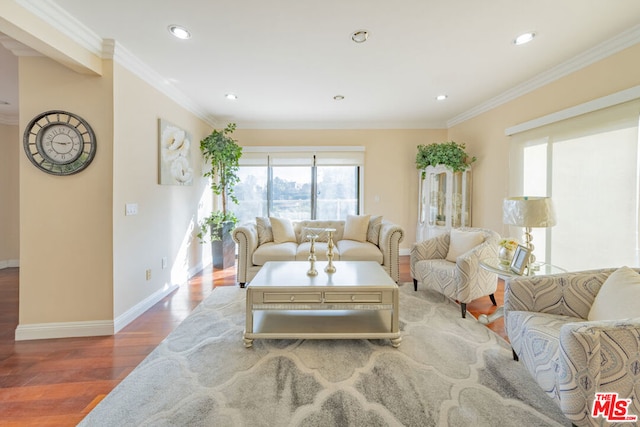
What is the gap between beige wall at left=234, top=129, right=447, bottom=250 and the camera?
495 cm

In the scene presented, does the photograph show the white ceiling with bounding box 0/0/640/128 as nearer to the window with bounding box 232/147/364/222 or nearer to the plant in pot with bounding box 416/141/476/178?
the plant in pot with bounding box 416/141/476/178

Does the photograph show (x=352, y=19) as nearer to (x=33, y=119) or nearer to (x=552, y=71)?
(x=552, y=71)

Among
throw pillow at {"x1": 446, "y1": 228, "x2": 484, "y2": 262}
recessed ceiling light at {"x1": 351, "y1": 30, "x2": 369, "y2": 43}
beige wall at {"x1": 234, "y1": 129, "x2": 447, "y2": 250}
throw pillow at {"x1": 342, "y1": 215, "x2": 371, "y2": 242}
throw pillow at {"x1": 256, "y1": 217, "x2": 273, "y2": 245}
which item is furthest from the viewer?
beige wall at {"x1": 234, "y1": 129, "x2": 447, "y2": 250}

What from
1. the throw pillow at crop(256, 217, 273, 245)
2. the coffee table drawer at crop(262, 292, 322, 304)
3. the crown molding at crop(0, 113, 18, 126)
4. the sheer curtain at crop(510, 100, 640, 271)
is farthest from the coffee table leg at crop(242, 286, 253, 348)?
the crown molding at crop(0, 113, 18, 126)

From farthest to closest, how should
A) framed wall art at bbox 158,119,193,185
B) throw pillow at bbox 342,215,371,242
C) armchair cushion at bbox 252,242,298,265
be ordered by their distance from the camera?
throw pillow at bbox 342,215,371,242, armchair cushion at bbox 252,242,298,265, framed wall art at bbox 158,119,193,185

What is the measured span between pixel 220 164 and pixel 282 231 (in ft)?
5.40

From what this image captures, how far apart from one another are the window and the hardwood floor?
2.45m

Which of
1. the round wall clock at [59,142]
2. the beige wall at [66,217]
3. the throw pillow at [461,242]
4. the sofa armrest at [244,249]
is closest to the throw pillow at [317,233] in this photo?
the sofa armrest at [244,249]

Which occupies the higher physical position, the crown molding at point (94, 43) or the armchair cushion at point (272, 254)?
the crown molding at point (94, 43)

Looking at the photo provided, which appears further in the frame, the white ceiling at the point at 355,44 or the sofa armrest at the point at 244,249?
the sofa armrest at the point at 244,249

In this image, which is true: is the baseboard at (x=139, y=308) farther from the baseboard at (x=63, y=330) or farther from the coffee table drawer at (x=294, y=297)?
the coffee table drawer at (x=294, y=297)

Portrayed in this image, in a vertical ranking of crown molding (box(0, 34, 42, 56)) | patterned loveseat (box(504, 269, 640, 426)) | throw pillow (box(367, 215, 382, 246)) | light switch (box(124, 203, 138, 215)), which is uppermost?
crown molding (box(0, 34, 42, 56))

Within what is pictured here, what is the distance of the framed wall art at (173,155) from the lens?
3.09 metres

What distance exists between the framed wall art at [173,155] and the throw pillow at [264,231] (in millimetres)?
1147
